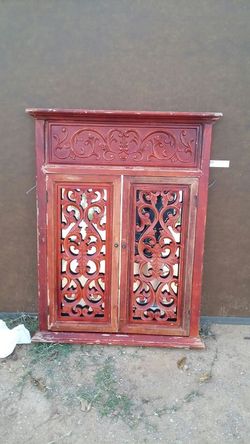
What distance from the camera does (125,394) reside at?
88.6 inches

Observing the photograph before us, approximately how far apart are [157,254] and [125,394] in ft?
3.35

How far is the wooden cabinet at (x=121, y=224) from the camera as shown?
2510mm

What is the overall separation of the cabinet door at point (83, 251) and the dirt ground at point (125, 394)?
0.25m

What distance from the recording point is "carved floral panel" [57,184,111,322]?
2615 millimetres

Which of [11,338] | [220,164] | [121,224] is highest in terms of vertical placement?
[220,164]

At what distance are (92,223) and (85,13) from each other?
1659mm

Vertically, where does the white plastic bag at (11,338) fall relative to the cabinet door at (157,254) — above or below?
below

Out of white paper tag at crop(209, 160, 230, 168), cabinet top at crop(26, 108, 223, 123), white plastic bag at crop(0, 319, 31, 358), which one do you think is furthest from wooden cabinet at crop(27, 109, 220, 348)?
white paper tag at crop(209, 160, 230, 168)

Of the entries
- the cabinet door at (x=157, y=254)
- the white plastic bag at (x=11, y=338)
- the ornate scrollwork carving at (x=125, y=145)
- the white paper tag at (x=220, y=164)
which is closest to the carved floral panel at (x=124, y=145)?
the ornate scrollwork carving at (x=125, y=145)

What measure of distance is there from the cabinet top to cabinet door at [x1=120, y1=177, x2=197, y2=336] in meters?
0.43

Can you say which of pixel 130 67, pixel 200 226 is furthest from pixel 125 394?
pixel 130 67

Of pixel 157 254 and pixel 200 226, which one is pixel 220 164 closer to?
pixel 200 226

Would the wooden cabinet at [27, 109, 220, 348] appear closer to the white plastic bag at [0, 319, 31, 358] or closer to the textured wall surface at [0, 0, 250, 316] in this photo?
the white plastic bag at [0, 319, 31, 358]

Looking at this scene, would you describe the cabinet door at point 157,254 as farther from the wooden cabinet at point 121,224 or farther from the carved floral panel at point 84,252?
the carved floral panel at point 84,252
